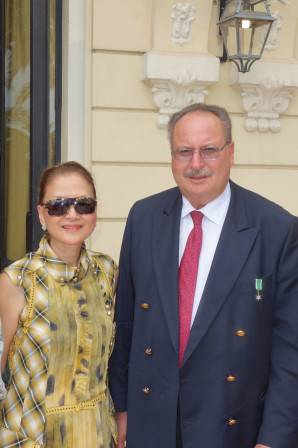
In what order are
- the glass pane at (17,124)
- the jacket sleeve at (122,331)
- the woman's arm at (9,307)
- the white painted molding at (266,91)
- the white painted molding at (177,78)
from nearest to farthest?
1. the woman's arm at (9,307)
2. the jacket sleeve at (122,331)
3. the white painted molding at (177,78)
4. the white painted molding at (266,91)
5. the glass pane at (17,124)

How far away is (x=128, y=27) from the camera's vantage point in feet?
15.5

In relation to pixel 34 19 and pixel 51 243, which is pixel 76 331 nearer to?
pixel 51 243

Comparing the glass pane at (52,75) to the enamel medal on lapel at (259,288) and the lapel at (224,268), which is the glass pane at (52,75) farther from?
the enamel medal on lapel at (259,288)

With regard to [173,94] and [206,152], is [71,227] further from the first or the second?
[173,94]

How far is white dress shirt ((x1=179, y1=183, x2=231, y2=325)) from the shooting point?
263cm

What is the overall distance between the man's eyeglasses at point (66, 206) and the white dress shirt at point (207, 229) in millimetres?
388

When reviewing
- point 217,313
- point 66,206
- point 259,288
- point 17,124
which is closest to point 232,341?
point 217,313

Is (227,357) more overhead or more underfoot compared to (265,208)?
more underfoot

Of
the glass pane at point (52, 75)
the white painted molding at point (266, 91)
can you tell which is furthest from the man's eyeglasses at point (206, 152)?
the glass pane at point (52, 75)

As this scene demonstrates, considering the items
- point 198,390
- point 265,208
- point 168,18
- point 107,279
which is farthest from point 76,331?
point 168,18

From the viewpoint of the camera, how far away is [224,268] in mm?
2576

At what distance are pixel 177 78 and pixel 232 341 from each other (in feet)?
8.53

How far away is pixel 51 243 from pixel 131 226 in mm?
378

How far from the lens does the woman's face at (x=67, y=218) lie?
8.65 ft
